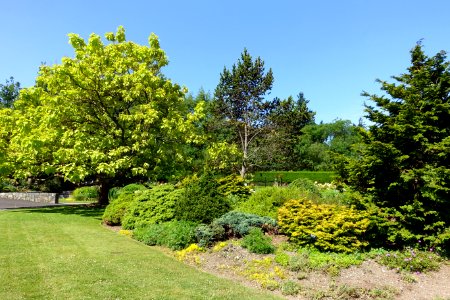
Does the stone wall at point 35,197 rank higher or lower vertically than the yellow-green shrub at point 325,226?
higher

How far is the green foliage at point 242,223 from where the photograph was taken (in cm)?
902

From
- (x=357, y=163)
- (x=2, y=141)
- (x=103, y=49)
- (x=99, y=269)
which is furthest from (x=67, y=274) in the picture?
(x=2, y=141)

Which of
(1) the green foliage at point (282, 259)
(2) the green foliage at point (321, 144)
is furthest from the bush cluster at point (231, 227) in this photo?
(2) the green foliage at point (321, 144)

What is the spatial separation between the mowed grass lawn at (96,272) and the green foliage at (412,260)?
9.32 feet

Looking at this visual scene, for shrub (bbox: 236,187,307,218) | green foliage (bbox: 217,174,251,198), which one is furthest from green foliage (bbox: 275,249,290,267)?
green foliage (bbox: 217,174,251,198)

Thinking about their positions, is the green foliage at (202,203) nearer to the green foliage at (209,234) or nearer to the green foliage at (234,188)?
the green foliage at (209,234)

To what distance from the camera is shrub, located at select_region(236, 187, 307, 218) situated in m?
10.3

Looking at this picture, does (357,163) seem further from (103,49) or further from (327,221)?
(103,49)

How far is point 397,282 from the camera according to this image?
6445 mm

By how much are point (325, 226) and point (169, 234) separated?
426 cm

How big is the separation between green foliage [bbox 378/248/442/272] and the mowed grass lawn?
9.32 ft

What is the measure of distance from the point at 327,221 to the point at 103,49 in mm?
14064

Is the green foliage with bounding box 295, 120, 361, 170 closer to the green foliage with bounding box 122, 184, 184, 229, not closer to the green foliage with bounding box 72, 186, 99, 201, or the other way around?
the green foliage with bounding box 72, 186, 99, 201

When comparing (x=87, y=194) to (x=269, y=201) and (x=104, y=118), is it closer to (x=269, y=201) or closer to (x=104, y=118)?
(x=104, y=118)
